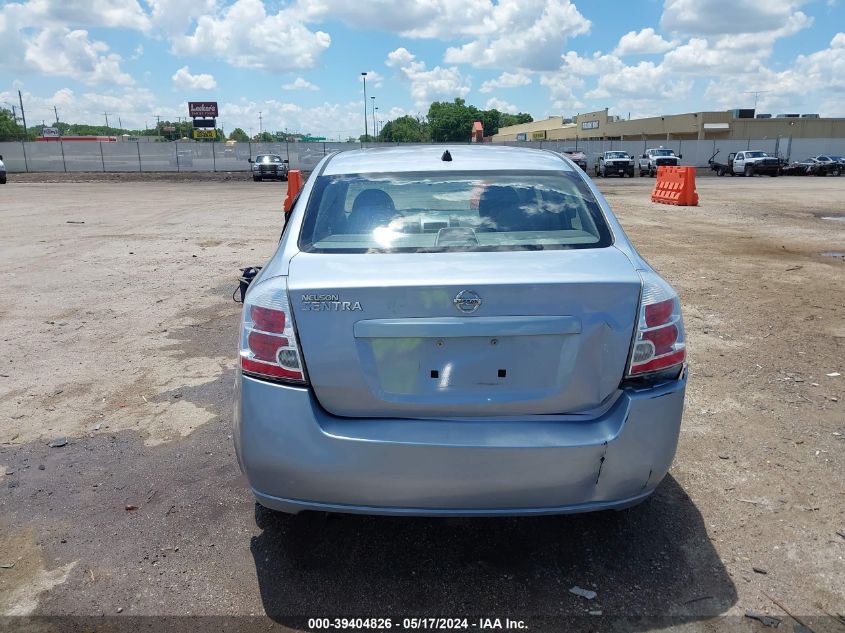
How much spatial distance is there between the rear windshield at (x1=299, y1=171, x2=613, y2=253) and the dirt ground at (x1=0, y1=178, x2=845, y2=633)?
135cm

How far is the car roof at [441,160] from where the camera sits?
3.50 m

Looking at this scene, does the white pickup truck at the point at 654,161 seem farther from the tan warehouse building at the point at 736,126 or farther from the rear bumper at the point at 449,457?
the rear bumper at the point at 449,457

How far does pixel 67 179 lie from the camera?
3978cm

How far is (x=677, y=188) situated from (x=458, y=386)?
20.8 metres

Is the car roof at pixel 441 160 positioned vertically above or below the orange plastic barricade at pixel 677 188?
above

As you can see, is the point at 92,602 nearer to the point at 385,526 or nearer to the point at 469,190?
the point at 385,526

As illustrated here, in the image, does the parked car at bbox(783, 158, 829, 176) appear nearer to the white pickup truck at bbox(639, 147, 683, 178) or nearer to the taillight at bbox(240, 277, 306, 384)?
the white pickup truck at bbox(639, 147, 683, 178)

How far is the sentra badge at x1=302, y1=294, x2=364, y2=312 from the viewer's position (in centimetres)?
247

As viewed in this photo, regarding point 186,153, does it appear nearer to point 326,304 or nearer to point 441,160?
point 441,160

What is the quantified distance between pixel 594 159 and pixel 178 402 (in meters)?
54.0

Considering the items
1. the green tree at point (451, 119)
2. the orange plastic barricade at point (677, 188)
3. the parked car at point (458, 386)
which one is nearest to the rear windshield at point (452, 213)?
the parked car at point (458, 386)

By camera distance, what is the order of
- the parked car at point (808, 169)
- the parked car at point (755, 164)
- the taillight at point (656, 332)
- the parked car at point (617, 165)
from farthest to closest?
the parked car at point (808, 169) < the parked car at point (755, 164) < the parked car at point (617, 165) < the taillight at point (656, 332)

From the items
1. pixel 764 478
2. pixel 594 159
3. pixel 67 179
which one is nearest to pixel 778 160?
pixel 594 159

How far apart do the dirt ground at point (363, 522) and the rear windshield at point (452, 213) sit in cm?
135
